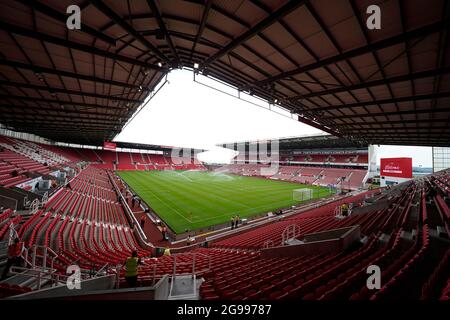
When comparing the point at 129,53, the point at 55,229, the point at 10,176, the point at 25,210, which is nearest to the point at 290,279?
the point at 129,53

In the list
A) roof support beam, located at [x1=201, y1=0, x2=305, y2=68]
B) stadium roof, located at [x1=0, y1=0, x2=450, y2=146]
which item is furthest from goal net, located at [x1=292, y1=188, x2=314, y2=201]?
roof support beam, located at [x1=201, y1=0, x2=305, y2=68]

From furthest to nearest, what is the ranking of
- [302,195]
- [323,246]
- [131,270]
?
[302,195] → [323,246] → [131,270]

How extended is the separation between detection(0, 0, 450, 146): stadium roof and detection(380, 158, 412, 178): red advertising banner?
10.7 meters

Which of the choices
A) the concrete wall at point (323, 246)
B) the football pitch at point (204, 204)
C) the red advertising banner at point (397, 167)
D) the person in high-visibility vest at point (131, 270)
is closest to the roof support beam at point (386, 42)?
the concrete wall at point (323, 246)

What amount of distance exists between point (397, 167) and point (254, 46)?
78.3 feet

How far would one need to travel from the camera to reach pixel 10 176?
14.4 m

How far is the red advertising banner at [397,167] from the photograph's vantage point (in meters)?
21.5

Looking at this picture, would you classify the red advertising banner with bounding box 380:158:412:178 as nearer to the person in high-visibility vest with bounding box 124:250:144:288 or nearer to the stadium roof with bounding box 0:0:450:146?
the stadium roof with bounding box 0:0:450:146

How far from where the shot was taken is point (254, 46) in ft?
24.9

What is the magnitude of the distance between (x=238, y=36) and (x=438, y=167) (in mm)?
63584

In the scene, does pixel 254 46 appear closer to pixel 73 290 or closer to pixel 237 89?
pixel 237 89

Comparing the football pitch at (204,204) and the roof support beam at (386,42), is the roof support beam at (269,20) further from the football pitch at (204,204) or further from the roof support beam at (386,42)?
the football pitch at (204,204)

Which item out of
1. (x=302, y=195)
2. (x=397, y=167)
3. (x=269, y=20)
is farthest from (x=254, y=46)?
(x=302, y=195)

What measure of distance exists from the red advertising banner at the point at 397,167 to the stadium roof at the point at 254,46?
1074 cm
